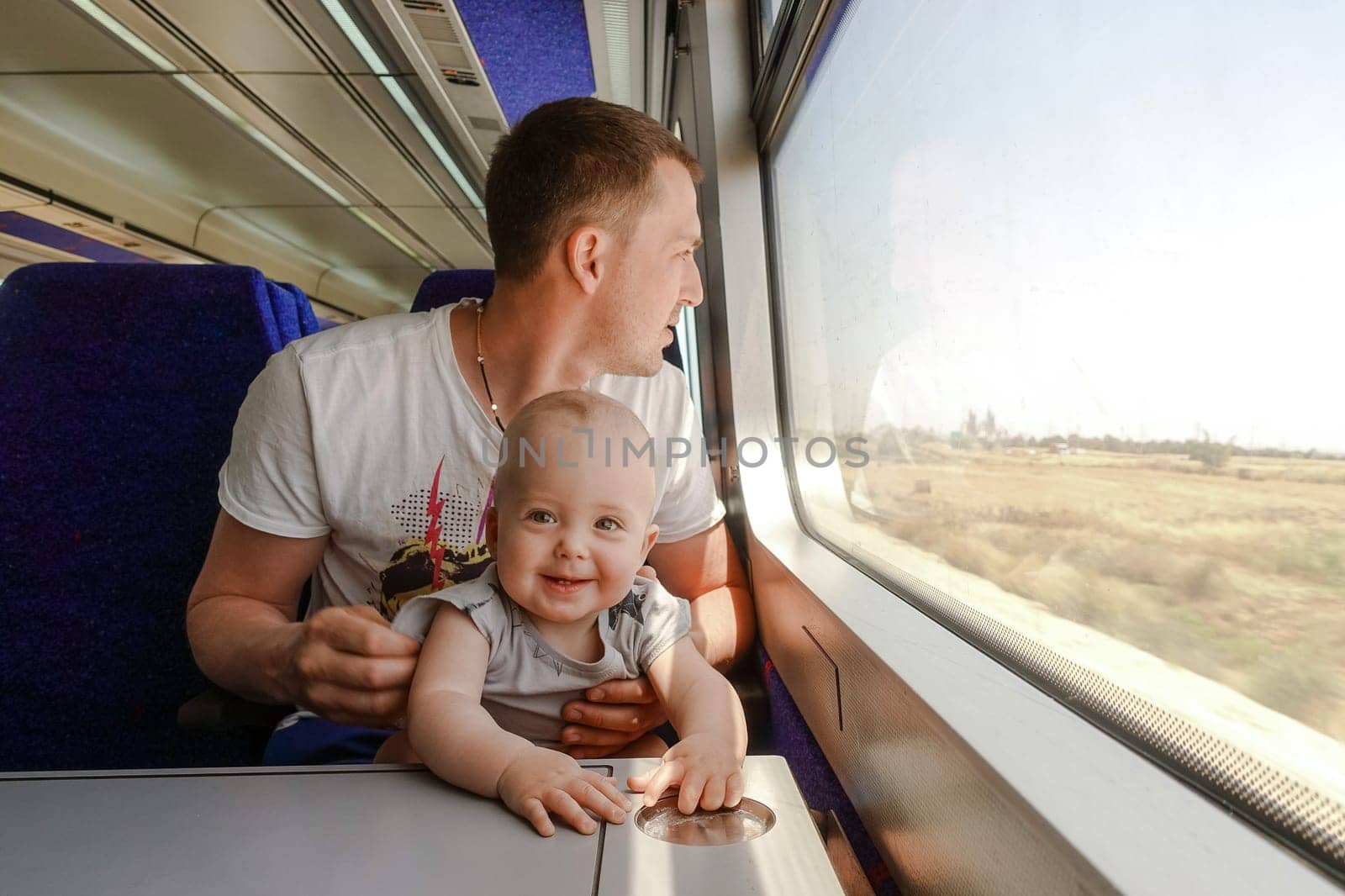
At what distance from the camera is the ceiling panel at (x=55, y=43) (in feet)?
12.4

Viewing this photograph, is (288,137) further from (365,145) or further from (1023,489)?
(1023,489)

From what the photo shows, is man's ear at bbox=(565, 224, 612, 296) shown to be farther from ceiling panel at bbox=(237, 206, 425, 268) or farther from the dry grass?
ceiling panel at bbox=(237, 206, 425, 268)

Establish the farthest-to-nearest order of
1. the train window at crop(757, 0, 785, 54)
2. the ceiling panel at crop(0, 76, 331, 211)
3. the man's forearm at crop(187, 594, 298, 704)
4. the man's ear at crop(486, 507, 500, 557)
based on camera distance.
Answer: the ceiling panel at crop(0, 76, 331, 211), the train window at crop(757, 0, 785, 54), the man's forearm at crop(187, 594, 298, 704), the man's ear at crop(486, 507, 500, 557)

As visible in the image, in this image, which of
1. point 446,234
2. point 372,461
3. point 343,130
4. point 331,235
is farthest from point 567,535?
point 331,235

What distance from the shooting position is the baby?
0.91 meters

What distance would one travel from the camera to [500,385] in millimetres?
1377

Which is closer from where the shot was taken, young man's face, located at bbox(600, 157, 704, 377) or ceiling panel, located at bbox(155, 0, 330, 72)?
young man's face, located at bbox(600, 157, 704, 377)

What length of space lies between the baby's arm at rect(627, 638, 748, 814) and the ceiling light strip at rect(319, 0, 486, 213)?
9.41 ft

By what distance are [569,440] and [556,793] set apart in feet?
1.37

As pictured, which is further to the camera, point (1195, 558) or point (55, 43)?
point (55, 43)

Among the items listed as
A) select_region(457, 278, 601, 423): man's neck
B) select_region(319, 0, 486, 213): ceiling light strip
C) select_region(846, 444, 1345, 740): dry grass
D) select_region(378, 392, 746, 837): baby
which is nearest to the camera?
select_region(846, 444, 1345, 740): dry grass

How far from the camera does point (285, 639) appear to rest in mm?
1131

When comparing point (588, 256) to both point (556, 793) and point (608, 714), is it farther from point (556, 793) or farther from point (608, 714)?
point (556, 793)

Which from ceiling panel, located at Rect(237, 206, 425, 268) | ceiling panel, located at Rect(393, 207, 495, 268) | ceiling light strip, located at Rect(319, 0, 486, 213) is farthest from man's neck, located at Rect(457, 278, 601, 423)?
ceiling panel, located at Rect(237, 206, 425, 268)
